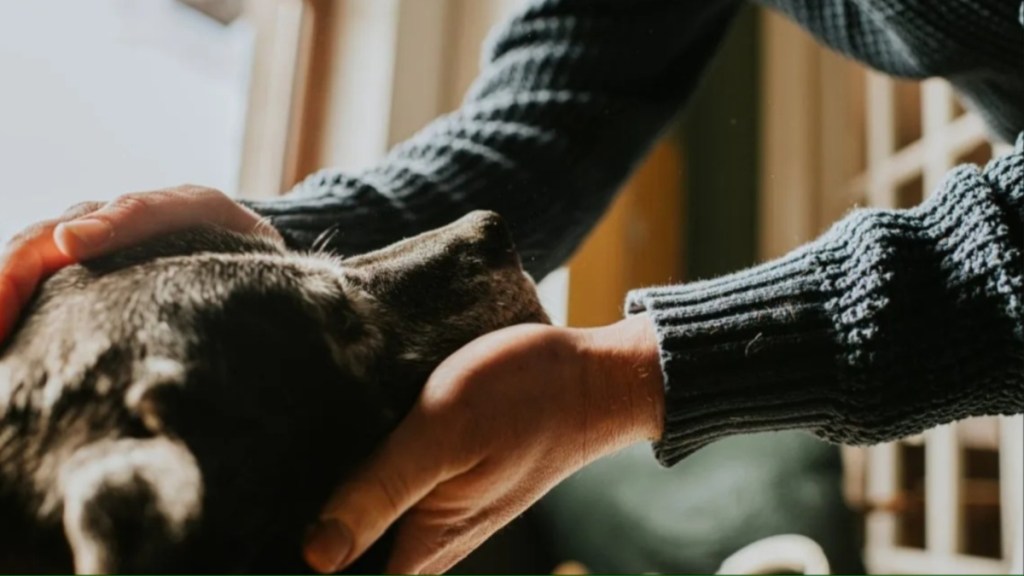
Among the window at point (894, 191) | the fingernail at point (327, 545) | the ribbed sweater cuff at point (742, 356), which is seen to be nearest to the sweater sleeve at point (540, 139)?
the ribbed sweater cuff at point (742, 356)

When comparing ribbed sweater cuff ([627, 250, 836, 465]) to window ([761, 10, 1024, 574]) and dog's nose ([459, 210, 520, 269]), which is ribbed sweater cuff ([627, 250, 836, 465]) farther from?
window ([761, 10, 1024, 574])

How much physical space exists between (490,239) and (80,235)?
7.2 inches

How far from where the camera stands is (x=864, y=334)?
0.52 meters

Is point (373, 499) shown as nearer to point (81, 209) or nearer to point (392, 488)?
point (392, 488)

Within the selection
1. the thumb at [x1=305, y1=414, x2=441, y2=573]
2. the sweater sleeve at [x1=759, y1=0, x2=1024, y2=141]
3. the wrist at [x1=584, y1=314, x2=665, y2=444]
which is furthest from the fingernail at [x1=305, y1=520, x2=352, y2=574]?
the sweater sleeve at [x1=759, y1=0, x2=1024, y2=141]

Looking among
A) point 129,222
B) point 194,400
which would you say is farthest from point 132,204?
point 194,400

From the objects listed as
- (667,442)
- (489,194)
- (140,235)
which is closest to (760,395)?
(667,442)

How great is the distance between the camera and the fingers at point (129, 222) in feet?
1.45

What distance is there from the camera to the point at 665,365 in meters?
0.51

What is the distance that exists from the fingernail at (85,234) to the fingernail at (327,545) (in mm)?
157

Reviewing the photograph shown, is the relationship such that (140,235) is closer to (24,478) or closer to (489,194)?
(24,478)

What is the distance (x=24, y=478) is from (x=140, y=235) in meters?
0.12

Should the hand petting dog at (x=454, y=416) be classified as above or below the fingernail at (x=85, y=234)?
below

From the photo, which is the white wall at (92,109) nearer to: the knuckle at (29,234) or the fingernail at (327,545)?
the knuckle at (29,234)
